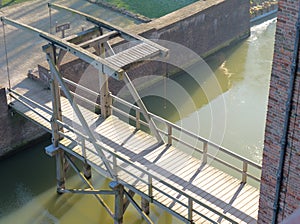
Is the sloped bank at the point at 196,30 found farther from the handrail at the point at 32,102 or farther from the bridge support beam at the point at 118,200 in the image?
the bridge support beam at the point at 118,200

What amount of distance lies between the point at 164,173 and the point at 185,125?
6.24 meters

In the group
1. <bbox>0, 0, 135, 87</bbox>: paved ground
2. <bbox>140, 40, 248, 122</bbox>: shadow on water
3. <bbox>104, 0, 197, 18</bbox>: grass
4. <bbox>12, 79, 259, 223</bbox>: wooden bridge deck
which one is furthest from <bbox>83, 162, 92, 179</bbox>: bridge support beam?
<bbox>104, 0, 197, 18</bbox>: grass

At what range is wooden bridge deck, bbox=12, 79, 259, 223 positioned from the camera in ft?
39.7

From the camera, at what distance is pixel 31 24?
922 inches

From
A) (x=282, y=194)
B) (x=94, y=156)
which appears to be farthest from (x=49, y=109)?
(x=282, y=194)

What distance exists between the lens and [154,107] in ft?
66.1

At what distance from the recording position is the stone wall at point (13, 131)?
17.0 m

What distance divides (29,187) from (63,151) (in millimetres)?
1946

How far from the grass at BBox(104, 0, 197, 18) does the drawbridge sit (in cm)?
1006

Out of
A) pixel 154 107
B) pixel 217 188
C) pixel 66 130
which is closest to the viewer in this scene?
pixel 217 188

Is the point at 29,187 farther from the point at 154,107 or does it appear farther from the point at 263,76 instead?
the point at 263,76

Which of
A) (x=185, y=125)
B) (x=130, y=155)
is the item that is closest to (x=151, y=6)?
(x=185, y=125)

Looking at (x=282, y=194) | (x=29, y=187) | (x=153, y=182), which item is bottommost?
(x=29, y=187)

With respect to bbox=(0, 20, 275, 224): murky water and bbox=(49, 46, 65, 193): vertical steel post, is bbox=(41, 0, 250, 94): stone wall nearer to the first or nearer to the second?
bbox=(0, 20, 275, 224): murky water
